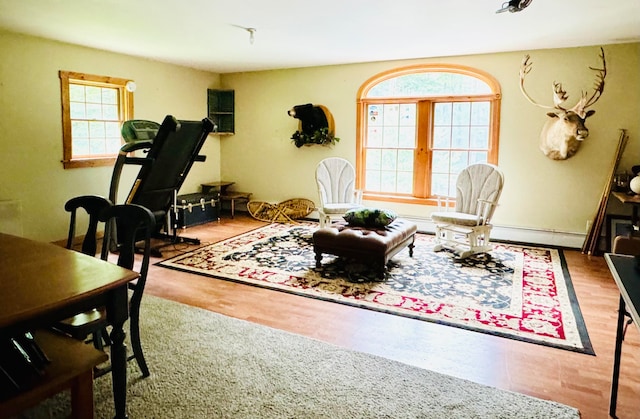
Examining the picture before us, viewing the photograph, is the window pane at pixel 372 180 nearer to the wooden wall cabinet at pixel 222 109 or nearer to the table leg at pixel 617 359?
the wooden wall cabinet at pixel 222 109

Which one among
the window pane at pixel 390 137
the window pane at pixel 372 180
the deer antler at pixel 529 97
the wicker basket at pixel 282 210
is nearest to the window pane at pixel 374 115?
the window pane at pixel 390 137

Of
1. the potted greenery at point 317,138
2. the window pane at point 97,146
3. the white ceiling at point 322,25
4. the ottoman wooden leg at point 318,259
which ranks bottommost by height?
the ottoman wooden leg at point 318,259

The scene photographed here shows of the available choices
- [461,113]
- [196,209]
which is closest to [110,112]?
[196,209]

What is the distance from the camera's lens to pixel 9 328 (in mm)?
1493

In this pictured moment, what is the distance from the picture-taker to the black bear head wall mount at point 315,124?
6867 mm

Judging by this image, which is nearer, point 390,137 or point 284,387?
point 284,387

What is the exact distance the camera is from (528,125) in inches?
224

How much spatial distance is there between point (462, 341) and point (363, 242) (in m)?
1.45

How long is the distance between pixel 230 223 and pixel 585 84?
5163 millimetres

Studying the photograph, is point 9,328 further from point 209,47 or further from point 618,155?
point 618,155

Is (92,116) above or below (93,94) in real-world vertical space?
below

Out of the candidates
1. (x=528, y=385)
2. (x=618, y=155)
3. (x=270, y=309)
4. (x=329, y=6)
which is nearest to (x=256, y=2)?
(x=329, y=6)

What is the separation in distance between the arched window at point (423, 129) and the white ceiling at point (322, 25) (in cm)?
45

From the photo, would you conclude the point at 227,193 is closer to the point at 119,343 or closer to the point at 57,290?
the point at 119,343
